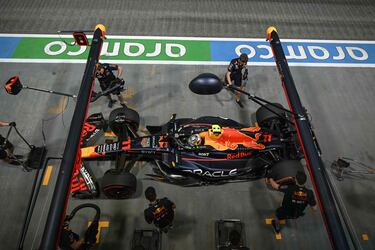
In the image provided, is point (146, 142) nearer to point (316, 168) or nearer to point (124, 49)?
point (316, 168)

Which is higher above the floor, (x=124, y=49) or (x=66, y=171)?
(x=124, y=49)

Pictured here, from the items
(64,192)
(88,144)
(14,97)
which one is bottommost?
(64,192)

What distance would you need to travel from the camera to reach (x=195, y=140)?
5.38m

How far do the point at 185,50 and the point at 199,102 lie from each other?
214cm

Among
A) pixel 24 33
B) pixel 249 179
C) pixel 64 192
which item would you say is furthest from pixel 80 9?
pixel 64 192

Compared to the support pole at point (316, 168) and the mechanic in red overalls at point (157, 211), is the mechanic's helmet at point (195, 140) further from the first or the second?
the support pole at point (316, 168)

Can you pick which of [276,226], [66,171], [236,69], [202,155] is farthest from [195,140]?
[66,171]

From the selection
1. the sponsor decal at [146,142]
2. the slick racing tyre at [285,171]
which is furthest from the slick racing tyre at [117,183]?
the slick racing tyre at [285,171]

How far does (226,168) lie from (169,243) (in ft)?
5.50

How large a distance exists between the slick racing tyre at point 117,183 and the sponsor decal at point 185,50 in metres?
4.06

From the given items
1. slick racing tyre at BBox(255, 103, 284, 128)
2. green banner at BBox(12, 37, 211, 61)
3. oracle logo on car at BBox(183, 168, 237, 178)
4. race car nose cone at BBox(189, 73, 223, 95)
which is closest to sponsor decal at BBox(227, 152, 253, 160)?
oracle logo on car at BBox(183, 168, 237, 178)

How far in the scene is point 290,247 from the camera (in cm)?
528

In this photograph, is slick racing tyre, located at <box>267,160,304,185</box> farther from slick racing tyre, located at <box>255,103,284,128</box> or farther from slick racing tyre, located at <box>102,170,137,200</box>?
slick racing tyre, located at <box>102,170,137,200</box>

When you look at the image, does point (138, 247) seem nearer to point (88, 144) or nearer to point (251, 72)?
point (88, 144)
